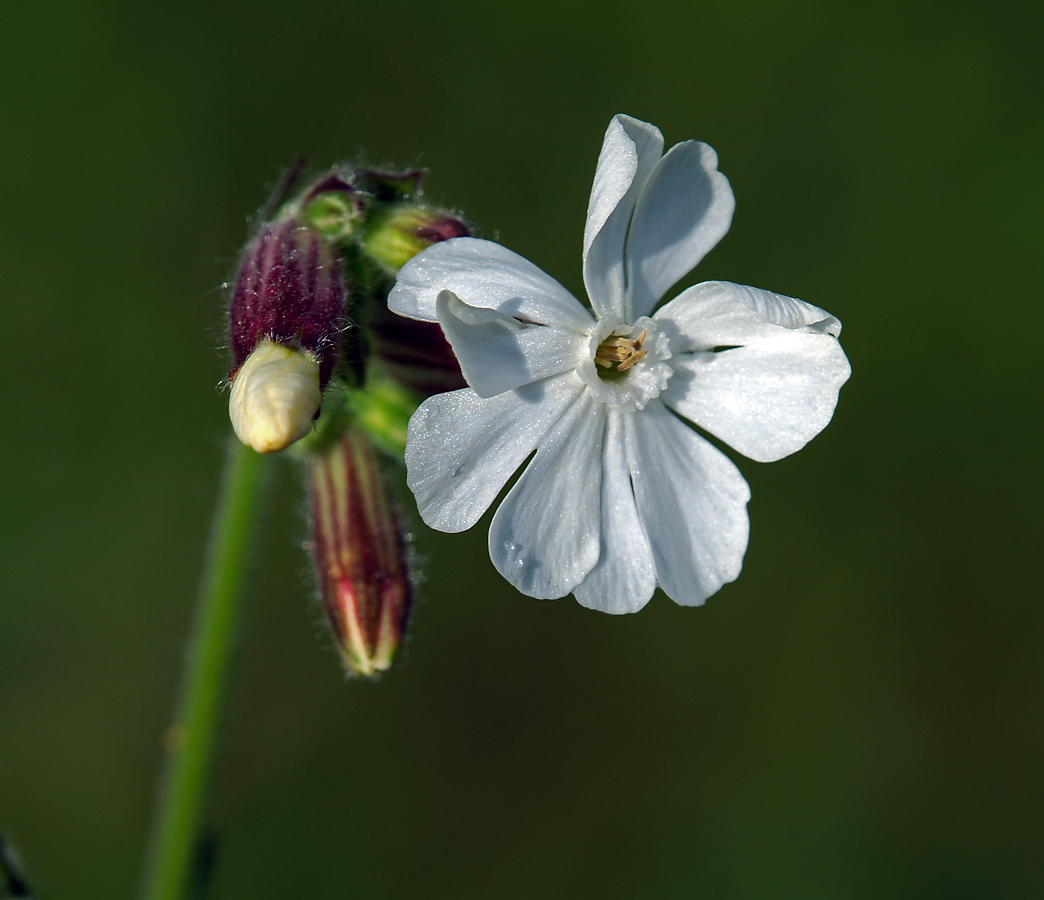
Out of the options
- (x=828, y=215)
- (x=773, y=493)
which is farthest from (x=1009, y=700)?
(x=828, y=215)

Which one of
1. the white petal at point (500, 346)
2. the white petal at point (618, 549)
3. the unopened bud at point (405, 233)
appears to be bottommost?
the white petal at point (618, 549)

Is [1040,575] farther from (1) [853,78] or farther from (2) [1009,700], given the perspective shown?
(1) [853,78]

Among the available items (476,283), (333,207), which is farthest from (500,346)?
(333,207)

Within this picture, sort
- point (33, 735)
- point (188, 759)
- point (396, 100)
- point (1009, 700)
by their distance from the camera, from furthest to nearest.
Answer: point (396, 100) < point (1009, 700) < point (33, 735) < point (188, 759)

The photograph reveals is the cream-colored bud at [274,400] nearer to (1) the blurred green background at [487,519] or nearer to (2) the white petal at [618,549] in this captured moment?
(2) the white petal at [618,549]

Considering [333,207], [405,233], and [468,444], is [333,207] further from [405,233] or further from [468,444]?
[468,444]

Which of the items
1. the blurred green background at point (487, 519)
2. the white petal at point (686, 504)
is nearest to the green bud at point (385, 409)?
the white petal at point (686, 504)

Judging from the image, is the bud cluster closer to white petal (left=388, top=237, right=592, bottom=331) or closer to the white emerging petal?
white petal (left=388, top=237, right=592, bottom=331)

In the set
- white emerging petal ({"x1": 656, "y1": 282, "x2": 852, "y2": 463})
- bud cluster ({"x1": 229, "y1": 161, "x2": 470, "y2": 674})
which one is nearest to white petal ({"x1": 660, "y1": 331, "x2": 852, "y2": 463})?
white emerging petal ({"x1": 656, "y1": 282, "x2": 852, "y2": 463})
